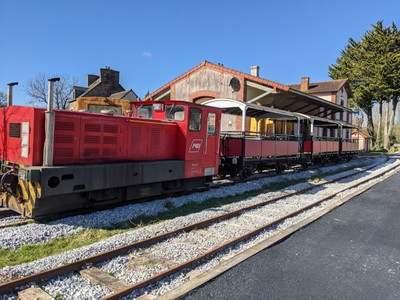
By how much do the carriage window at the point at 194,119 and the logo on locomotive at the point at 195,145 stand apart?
1.11ft

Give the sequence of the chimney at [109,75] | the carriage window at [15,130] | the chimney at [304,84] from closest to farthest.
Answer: the carriage window at [15,130] < the chimney at [304,84] < the chimney at [109,75]

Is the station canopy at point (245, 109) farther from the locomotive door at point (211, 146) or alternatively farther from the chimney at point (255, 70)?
the chimney at point (255, 70)

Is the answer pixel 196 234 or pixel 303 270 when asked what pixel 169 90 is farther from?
pixel 303 270

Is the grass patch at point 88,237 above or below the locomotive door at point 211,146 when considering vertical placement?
below

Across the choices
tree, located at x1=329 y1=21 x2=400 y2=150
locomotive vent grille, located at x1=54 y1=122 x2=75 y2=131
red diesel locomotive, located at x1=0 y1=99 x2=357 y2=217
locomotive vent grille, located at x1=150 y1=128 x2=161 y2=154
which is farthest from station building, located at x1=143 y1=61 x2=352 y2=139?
tree, located at x1=329 y1=21 x2=400 y2=150

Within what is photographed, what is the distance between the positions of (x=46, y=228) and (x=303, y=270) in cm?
444

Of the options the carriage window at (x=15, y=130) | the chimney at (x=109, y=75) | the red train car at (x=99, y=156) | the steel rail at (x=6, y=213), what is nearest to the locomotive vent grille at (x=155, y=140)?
the red train car at (x=99, y=156)

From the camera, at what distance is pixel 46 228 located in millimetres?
5496

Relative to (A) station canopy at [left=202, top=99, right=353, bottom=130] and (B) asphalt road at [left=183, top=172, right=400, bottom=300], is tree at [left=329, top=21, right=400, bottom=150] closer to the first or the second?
(A) station canopy at [left=202, top=99, right=353, bottom=130]

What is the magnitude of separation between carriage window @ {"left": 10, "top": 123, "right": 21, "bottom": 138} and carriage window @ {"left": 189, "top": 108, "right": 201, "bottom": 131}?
13.3ft

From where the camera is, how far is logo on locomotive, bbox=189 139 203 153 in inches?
331

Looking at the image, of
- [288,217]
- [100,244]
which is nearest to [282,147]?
[288,217]

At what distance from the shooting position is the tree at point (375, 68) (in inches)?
1459

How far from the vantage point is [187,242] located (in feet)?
17.0
